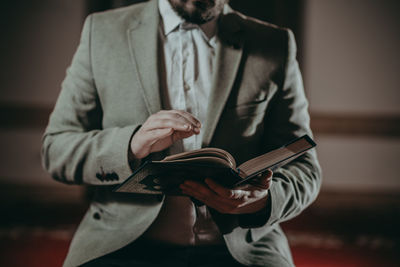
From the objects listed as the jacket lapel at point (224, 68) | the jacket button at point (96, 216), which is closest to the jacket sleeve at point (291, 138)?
the jacket lapel at point (224, 68)

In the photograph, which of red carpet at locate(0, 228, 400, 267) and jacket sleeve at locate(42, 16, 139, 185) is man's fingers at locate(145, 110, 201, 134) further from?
red carpet at locate(0, 228, 400, 267)

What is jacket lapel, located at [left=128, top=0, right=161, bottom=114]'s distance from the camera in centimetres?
89

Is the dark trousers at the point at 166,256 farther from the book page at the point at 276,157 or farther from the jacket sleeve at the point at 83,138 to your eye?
the book page at the point at 276,157

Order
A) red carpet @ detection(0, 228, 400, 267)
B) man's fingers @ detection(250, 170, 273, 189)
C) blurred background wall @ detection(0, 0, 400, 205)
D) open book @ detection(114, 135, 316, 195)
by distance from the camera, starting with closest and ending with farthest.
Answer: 1. open book @ detection(114, 135, 316, 195)
2. man's fingers @ detection(250, 170, 273, 189)
3. red carpet @ detection(0, 228, 400, 267)
4. blurred background wall @ detection(0, 0, 400, 205)

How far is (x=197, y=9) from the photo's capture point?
928 mm

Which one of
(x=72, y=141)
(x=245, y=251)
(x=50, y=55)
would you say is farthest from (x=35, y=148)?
(x=245, y=251)

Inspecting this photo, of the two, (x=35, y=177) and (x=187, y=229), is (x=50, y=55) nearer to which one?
(x=35, y=177)

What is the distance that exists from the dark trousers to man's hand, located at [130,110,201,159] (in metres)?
0.22

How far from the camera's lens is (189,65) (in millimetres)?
949

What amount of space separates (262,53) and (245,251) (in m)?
0.45

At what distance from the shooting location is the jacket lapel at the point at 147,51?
889 millimetres

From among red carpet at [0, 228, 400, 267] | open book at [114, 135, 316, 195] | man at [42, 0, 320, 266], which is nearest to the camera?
open book at [114, 135, 316, 195]

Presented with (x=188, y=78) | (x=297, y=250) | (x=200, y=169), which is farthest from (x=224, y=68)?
(x=297, y=250)

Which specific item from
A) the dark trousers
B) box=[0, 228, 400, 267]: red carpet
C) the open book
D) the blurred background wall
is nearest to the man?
the dark trousers
